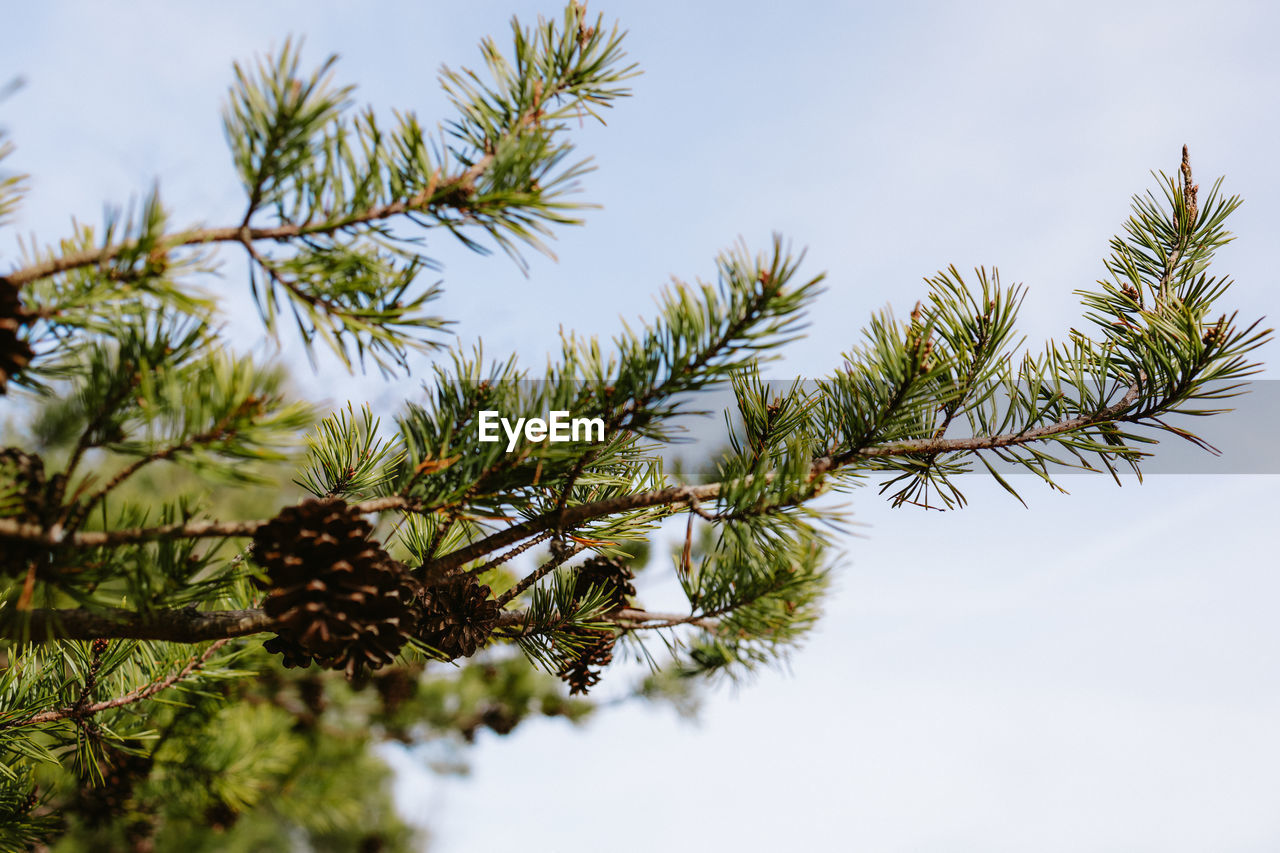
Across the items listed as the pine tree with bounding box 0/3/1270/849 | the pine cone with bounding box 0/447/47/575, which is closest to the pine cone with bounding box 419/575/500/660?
the pine tree with bounding box 0/3/1270/849

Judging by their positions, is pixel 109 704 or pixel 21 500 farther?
pixel 109 704

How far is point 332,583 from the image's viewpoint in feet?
1.71

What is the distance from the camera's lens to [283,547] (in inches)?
20.1

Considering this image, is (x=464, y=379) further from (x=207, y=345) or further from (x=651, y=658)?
(x=651, y=658)

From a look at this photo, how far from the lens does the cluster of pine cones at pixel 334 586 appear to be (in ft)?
1.67

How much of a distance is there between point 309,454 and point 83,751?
378 millimetres

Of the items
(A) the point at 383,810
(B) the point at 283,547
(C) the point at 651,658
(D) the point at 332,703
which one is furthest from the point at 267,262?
(A) the point at 383,810

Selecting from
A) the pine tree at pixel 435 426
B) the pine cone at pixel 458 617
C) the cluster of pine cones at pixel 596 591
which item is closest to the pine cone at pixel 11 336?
the pine tree at pixel 435 426

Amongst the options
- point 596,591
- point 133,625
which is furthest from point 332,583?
point 596,591

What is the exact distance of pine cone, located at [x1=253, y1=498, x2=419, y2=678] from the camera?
51 cm

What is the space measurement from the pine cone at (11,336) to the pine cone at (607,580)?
45cm

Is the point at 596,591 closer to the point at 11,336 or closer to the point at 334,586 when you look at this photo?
the point at 334,586

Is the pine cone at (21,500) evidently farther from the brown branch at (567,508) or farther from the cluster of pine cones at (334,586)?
the cluster of pine cones at (334,586)

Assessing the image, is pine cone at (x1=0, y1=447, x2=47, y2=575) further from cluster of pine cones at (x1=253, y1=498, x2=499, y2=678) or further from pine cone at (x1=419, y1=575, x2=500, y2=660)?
pine cone at (x1=419, y1=575, x2=500, y2=660)
